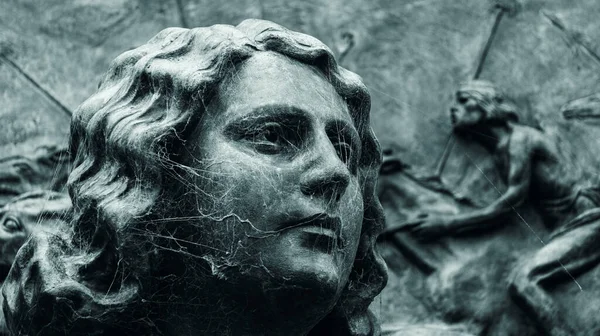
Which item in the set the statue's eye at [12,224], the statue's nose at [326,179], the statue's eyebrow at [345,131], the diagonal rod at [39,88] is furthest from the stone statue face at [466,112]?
the statue's nose at [326,179]

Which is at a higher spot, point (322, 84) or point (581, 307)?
point (322, 84)

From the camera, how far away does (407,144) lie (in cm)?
866

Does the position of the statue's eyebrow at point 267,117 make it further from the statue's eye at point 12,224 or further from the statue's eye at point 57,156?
the statue's eye at point 57,156

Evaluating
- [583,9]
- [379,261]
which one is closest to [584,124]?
[583,9]

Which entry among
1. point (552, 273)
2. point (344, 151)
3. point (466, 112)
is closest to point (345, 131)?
point (344, 151)

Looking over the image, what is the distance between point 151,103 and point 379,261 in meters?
0.94

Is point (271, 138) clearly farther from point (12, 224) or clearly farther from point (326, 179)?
point (12, 224)

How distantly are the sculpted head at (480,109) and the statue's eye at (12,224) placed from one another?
7.33ft

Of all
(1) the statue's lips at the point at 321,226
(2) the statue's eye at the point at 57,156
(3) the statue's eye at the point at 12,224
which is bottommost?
(2) the statue's eye at the point at 57,156

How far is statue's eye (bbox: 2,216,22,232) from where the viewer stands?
286 inches

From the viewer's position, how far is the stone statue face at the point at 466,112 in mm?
8617

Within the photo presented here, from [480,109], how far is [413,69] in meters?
0.36

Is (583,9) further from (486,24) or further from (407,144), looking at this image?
(407,144)

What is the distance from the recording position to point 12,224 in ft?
23.9
